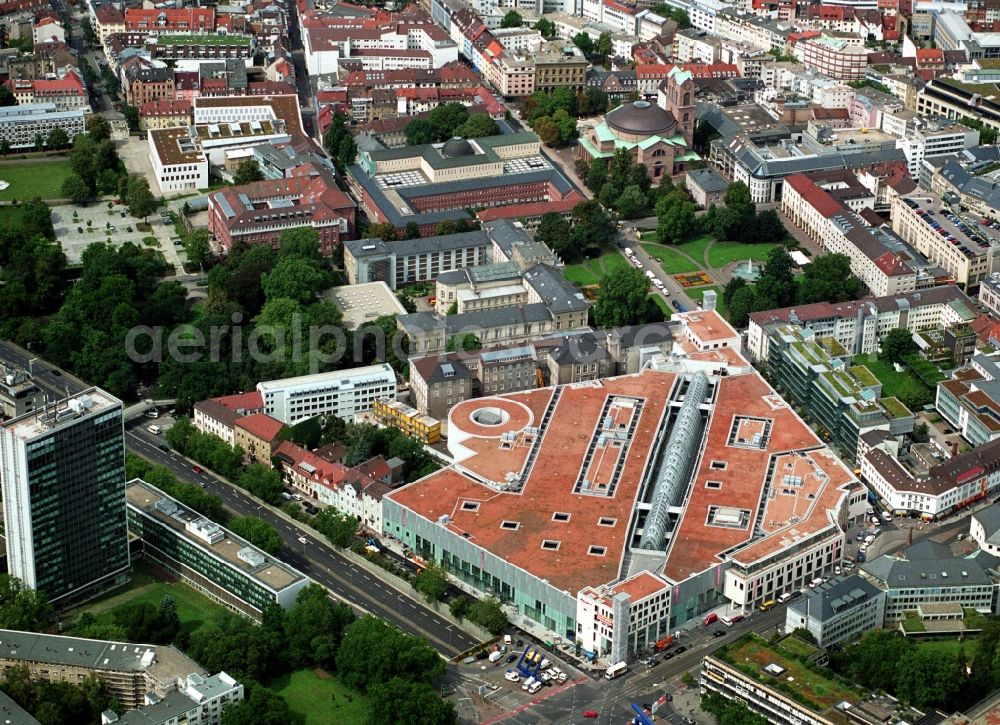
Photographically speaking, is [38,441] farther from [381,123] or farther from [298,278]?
[381,123]

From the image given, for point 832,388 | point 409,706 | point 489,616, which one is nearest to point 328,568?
point 489,616

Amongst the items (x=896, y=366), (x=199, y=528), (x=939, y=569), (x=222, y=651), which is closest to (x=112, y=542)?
(x=199, y=528)

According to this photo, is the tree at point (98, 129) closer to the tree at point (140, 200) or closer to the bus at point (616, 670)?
the tree at point (140, 200)

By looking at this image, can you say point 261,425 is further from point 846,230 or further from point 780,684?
point 846,230

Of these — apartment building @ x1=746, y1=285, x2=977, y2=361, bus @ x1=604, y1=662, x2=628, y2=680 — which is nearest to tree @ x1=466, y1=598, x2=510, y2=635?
bus @ x1=604, y1=662, x2=628, y2=680

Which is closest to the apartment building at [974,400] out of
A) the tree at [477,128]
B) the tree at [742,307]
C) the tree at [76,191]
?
the tree at [742,307]
